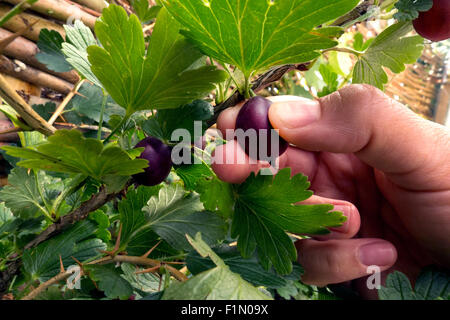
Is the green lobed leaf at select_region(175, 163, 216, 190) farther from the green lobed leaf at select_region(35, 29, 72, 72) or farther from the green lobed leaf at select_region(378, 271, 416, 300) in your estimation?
the green lobed leaf at select_region(35, 29, 72, 72)

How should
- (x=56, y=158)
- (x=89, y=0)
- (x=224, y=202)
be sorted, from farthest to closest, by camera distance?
(x=89, y=0)
(x=224, y=202)
(x=56, y=158)

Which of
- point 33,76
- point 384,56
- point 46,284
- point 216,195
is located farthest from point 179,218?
point 33,76

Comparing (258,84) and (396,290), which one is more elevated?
(258,84)

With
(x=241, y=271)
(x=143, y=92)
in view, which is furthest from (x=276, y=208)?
(x=143, y=92)

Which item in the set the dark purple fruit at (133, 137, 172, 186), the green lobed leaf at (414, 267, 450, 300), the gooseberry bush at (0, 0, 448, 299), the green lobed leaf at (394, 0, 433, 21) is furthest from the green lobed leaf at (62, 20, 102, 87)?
the green lobed leaf at (414, 267, 450, 300)

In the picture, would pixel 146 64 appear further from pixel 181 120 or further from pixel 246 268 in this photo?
pixel 246 268

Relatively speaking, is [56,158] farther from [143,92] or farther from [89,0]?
[89,0]

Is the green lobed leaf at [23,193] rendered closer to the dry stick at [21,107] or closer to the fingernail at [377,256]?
the dry stick at [21,107]
